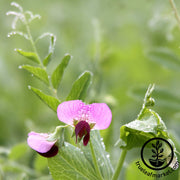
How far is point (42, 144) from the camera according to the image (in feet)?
1.63

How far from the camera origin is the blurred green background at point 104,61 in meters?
1.07

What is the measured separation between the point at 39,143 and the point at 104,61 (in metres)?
1.06

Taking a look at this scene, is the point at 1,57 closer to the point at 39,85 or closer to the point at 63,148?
the point at 39,85

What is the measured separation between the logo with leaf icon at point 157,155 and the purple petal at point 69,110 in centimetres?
11

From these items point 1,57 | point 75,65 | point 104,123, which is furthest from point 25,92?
point 104,123

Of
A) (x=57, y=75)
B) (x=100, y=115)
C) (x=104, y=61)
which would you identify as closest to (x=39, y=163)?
(x=57, y=75)

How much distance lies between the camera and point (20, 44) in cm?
194

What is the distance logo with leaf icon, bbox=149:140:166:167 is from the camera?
20.2 inches

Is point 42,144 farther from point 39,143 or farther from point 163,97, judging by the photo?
point 163,97

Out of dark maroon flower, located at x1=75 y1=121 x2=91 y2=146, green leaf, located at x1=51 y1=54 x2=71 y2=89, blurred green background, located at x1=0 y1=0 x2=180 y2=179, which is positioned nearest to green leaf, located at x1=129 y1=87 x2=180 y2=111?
blurred green background, located at x1=0 y1=0 x2=180 y2=179

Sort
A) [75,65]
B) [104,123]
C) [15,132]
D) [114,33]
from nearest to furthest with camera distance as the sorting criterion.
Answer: [104,123] < [15,132] < [75,65] < [114,33]

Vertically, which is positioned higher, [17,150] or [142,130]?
[142,130]

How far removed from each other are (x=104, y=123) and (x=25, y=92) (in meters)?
1.11

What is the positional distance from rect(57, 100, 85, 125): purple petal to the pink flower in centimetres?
4
